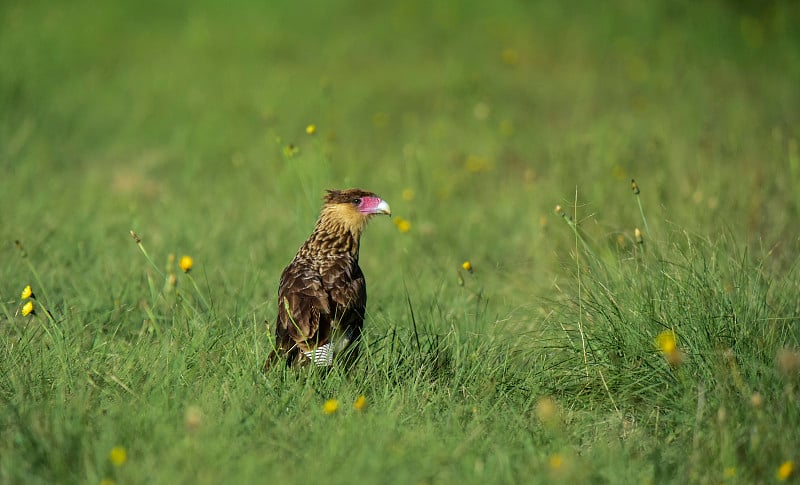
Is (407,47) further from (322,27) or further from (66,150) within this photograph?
(66,150)

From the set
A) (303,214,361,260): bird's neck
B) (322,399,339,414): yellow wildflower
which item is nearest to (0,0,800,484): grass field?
(322,399,339,414): yellow wildflower

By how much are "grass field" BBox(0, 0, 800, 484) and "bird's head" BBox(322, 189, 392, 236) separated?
40cm

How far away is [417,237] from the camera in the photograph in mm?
6797

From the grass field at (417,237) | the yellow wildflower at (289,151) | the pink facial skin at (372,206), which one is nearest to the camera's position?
the grass field at (417,237)

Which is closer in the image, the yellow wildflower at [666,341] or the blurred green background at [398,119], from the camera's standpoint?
the yellow wildflower at [666,341]

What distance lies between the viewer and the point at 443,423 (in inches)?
151

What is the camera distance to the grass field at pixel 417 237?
3559 mm

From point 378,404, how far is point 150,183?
465 cm

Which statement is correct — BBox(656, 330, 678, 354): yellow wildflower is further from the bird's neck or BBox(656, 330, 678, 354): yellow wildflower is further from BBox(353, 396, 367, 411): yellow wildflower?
the bird's neck

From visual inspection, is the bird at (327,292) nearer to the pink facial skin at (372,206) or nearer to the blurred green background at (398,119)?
the pink facial skin at (372,206)

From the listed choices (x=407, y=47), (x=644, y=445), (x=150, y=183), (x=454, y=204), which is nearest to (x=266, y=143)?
(x=150, y=183)

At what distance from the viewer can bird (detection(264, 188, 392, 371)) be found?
4234 millimetres

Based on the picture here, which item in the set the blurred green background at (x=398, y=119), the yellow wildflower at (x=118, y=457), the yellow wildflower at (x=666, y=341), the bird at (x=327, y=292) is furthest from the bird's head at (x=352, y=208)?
the yellow wildflower at (x=118, y=457)

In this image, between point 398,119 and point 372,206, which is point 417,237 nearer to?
point 372,206
